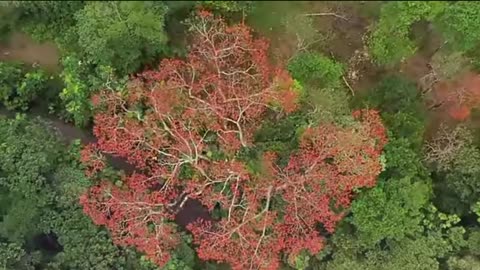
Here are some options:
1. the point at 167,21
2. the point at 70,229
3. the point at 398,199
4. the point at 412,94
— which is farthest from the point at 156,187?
the point at 412,94

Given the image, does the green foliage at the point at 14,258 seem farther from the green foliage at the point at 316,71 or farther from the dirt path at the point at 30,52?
the green foliage at the point at 316,71

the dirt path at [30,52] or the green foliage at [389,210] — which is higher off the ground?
the dirt path at [30,52]

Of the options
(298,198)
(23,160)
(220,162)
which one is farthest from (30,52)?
(298,198)

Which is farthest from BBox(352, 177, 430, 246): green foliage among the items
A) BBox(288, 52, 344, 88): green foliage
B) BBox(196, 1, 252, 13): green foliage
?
BBox(196, 1, 252, 13): green foliage

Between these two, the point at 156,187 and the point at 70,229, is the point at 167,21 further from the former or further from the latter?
the point at 70,229

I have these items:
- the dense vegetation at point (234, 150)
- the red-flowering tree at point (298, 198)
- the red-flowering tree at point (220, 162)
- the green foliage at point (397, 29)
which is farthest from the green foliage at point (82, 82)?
the green foliage at point (397, 29)

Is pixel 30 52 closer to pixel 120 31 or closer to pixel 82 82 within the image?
pixel 82 82

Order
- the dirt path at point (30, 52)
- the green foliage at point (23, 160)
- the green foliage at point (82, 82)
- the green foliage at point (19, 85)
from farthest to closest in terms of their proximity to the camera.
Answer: the dirt path at point (30, 52) < the green foliage at point (19, 85) < the green foliage at point (82, 82) < the green foliage at point (23, 160)
